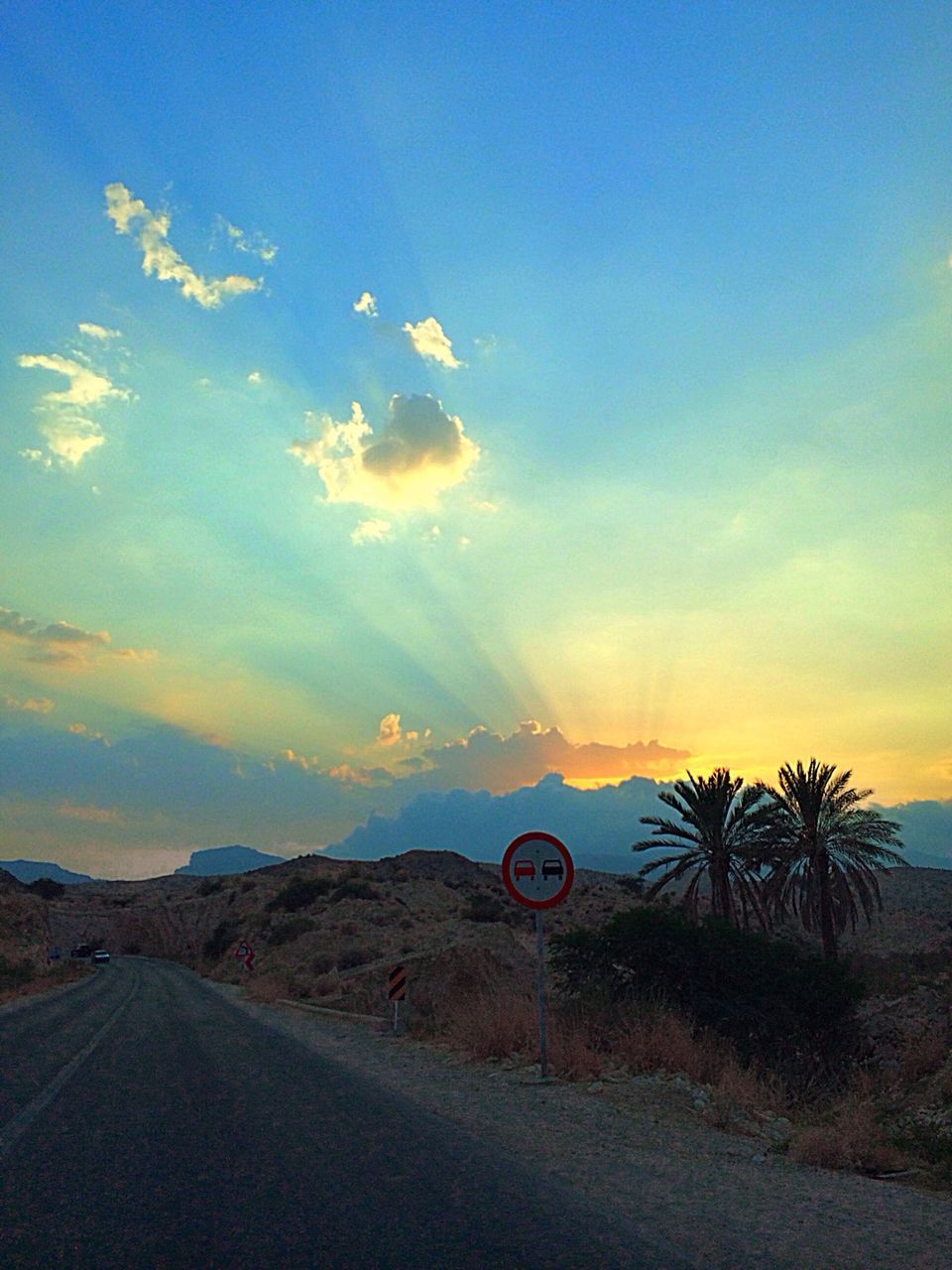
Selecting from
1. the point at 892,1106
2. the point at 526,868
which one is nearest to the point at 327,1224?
the point at 526,868

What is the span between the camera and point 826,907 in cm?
3425

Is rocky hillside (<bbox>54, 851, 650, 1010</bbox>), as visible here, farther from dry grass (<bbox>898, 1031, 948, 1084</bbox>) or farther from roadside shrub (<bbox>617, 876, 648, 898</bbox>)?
dry grass (<bbox>898, 1031, 948, 1084</bbox>)

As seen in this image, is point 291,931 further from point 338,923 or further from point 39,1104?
point 39,1104

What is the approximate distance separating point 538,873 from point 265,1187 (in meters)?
5.91

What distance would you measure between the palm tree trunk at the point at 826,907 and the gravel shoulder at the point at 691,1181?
24751mm

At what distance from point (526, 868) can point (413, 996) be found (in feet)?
52.6

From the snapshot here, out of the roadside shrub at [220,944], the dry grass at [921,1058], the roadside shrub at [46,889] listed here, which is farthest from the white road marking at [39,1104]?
the roadside shrub at [46,889]

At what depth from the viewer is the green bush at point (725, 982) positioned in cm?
1783

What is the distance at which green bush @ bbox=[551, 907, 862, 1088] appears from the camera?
17.8m

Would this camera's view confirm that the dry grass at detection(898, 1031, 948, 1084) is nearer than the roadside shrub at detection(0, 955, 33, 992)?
Yes

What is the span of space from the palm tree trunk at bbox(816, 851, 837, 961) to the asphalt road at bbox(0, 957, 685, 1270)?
25.9 meters

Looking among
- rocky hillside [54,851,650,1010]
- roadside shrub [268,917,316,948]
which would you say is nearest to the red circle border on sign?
rocky hillside [54,851,650,1010]

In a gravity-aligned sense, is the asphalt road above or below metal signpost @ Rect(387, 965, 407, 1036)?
below

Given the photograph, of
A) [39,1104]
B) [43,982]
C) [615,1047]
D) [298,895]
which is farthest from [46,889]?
[615,1047]
